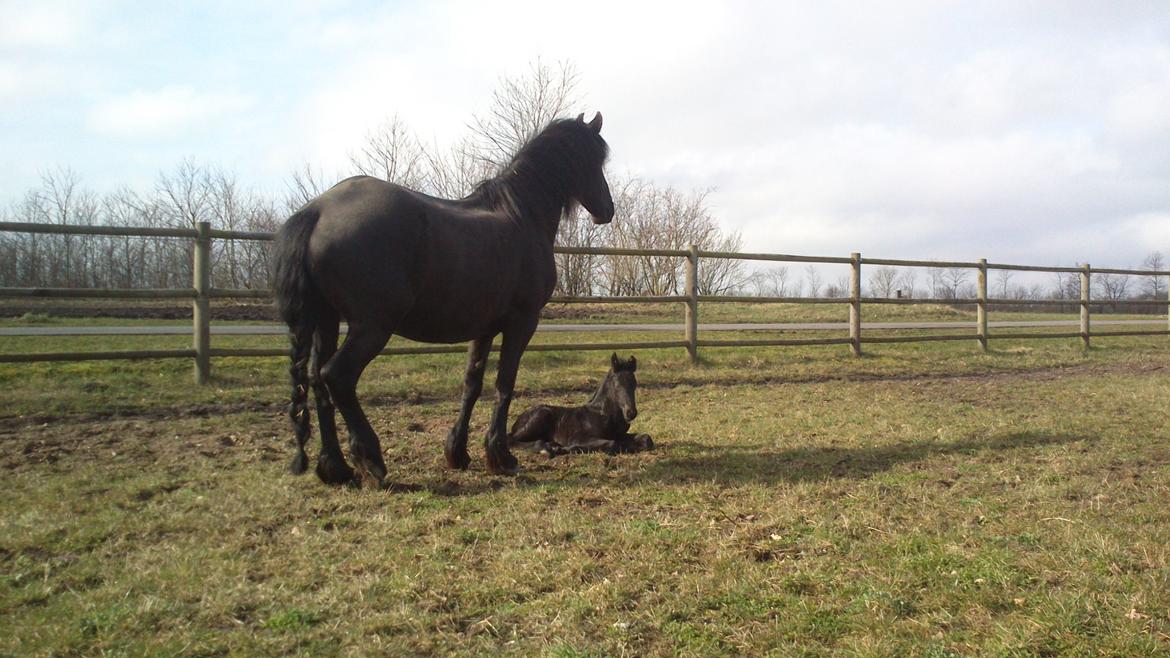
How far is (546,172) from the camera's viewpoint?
5.49 meters

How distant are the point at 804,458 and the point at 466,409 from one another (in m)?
2.54

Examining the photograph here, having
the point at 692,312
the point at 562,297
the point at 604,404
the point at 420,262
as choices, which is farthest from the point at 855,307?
the point at 420,262

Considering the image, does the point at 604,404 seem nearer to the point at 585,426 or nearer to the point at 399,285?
the point at 585,426

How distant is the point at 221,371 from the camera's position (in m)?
8.28

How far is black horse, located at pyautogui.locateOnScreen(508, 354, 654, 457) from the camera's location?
19.0ft

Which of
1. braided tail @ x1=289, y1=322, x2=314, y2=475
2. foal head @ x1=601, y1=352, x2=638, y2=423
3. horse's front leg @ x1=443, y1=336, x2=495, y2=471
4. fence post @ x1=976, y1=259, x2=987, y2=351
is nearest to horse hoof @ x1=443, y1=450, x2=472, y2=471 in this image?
horse's front leg @ x1=443, y1=336, x2=495, y2=471

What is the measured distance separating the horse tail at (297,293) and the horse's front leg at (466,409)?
1.06m

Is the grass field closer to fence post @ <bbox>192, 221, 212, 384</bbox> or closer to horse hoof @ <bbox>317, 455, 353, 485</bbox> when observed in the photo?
horse hoof @ <bbox>317, 455, 353, 485</bbox>

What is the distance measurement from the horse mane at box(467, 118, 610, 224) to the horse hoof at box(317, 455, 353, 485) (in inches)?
83.3

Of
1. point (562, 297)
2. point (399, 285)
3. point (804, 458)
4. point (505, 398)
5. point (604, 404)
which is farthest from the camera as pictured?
point (562, 297)

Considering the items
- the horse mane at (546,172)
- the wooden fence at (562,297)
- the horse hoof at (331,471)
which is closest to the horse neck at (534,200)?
the horse mane at (546,172)

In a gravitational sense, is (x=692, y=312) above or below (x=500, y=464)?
above

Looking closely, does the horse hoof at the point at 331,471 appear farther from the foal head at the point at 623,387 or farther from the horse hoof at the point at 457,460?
the foal head at the point at 623,387

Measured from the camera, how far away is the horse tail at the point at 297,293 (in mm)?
4160
